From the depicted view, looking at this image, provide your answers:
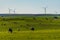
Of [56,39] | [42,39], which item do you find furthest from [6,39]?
[56,39]

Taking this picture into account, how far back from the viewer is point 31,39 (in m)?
42.7

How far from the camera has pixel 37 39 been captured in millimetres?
42875

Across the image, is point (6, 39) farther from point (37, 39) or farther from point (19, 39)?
point (37, 39)

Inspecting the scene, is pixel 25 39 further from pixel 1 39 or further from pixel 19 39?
pixel 1 39

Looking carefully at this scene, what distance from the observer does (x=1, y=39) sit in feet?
141

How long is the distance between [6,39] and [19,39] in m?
2.41

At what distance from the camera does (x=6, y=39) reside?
42656 millimetres

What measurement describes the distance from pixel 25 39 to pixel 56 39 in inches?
225

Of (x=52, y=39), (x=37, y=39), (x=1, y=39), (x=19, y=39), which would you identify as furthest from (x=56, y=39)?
(x=1, y=39)

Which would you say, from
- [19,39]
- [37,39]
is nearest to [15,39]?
[19,39]

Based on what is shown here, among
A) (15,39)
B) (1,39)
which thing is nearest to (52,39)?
(15,39)

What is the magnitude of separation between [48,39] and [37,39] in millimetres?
2043

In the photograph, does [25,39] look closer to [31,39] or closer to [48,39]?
[31,39]

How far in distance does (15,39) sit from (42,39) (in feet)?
Answer: 16.4
